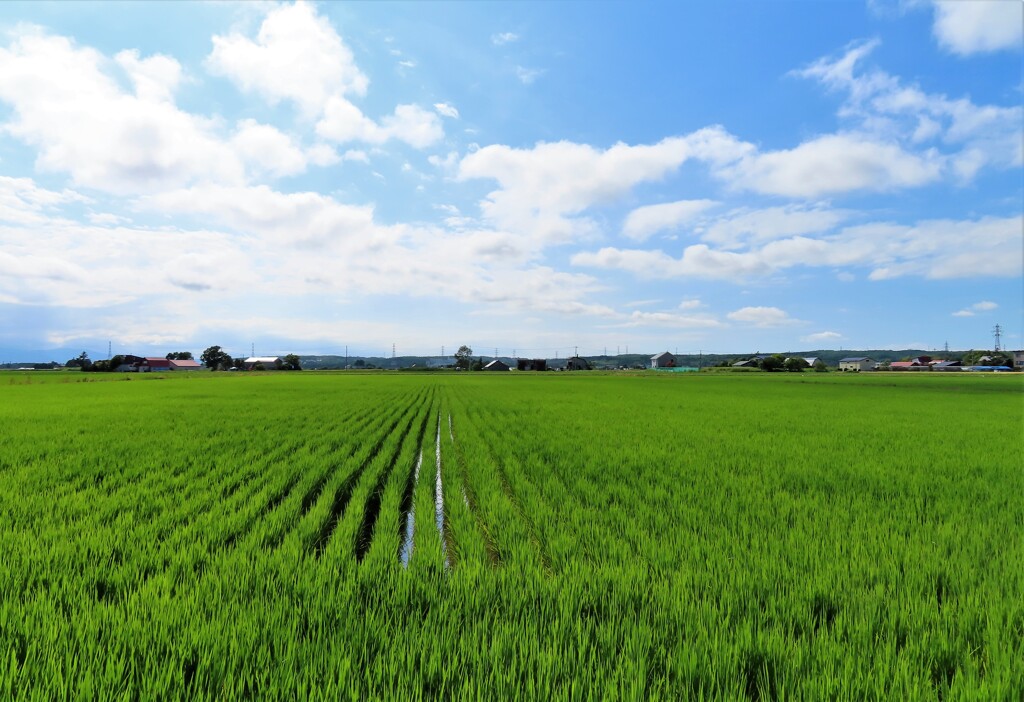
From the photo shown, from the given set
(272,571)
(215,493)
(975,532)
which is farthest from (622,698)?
(215,493)

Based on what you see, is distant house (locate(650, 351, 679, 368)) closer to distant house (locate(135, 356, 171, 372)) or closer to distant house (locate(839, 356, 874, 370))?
distant house (locate(839, 356, 874, 370))

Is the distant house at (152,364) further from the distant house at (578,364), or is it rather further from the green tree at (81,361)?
the distant house at (578,364)

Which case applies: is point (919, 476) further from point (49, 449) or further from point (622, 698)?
Answer: point (49, 449)

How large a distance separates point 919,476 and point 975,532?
2836 mm

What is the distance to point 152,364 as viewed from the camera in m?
122

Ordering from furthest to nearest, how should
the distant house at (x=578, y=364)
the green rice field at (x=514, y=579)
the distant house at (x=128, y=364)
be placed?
the distant house at (x=578, y=364) < the distant house at (x=128, y=364) < the green rice field at (x=514, y=579)

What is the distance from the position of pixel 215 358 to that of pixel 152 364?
52.5ft

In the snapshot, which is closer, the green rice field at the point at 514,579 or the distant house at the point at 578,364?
the green rice field at the point at 514,579

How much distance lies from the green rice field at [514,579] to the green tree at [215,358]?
500ft

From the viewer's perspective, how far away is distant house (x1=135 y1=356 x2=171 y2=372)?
115 metres

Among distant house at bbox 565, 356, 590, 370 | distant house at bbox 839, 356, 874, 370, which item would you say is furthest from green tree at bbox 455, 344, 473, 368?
distant house at bbox 839, 356, 874, 370

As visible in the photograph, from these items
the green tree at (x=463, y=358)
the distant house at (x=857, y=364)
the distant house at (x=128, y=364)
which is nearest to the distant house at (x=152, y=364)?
the distant house at (x=128, y=364)

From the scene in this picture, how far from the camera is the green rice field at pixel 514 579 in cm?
226

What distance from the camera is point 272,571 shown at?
3480 millimetres
